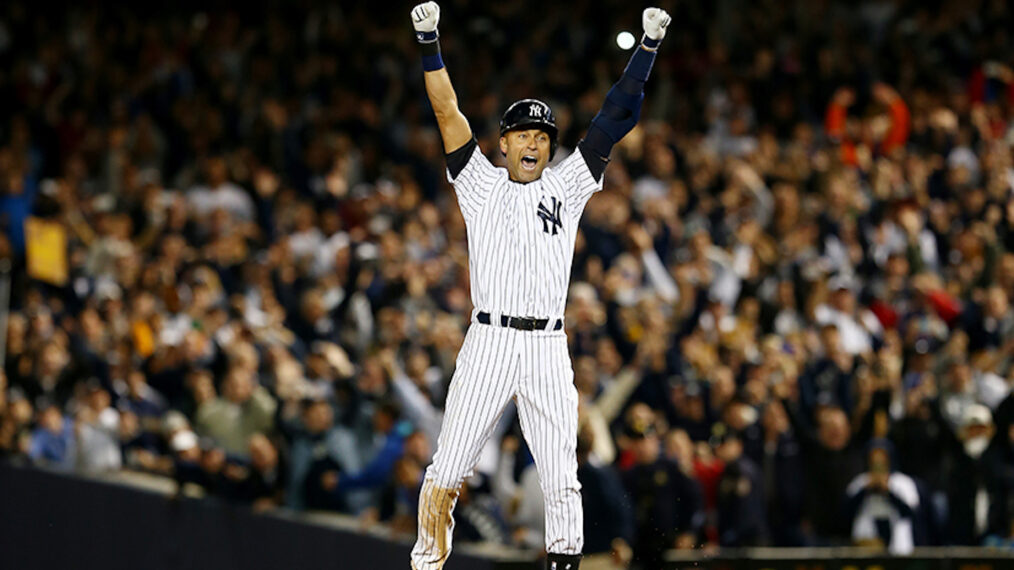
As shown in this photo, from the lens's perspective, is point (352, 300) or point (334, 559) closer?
point (334, 559)

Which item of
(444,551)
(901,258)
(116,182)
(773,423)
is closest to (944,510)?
(773,423)

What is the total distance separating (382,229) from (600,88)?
3902 millimetres

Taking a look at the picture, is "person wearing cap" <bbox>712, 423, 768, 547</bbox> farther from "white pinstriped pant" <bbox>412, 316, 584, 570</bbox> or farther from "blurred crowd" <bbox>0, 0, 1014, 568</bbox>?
"white pinstriped pant" <bbox>412, 316, 584, 570</bbox>

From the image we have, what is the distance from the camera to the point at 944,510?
10.7 meters

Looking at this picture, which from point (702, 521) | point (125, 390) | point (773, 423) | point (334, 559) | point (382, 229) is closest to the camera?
point (334, 559)

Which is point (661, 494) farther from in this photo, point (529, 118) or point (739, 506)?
point (529, 118)

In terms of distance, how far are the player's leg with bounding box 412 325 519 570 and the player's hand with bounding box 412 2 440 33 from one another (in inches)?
49.6

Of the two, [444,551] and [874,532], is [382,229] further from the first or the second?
[444,551]

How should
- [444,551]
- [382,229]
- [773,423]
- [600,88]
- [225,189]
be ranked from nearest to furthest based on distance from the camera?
1. [444,551]
2. [773,423]
3. [382,229]
4. [225,189]
5. [600,88]

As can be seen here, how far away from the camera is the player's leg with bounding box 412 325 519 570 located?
6.50 m

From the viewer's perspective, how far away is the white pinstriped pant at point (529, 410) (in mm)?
6484

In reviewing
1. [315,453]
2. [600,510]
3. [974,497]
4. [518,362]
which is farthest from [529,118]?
[974,497]

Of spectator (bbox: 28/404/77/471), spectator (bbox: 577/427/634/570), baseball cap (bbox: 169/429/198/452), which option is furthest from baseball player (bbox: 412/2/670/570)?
spectator (bbox: 28/404/77/471)

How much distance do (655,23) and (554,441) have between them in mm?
1768
